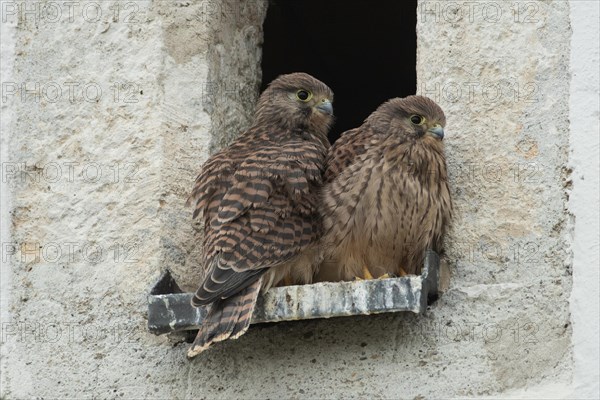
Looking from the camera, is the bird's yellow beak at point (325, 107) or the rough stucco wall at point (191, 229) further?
the bird's yellow beak at point (325, 107)

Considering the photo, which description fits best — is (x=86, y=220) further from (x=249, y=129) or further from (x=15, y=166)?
(x=249, y=129)

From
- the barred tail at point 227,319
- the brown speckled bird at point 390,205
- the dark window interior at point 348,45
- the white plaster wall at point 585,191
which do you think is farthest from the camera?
the dark window interior at point 348,45

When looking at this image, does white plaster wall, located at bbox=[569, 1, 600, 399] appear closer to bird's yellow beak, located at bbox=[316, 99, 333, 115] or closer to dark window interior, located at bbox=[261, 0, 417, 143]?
bird's yellow beak, located at bbox=[316, 99, 333, 115]

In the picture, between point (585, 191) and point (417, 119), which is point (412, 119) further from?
point (585, 191)

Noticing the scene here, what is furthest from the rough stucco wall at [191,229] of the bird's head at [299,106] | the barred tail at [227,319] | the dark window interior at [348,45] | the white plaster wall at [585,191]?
the dark window interior at [348,45]

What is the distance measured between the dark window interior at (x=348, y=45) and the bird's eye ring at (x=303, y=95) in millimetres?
1401

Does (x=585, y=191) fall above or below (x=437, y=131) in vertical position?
below

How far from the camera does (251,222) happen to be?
406 centimetres

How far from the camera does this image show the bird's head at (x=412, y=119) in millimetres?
4129

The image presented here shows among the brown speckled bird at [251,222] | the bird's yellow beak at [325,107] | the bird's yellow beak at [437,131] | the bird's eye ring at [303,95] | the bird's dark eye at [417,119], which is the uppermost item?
the bird's eye ring at [303,95]

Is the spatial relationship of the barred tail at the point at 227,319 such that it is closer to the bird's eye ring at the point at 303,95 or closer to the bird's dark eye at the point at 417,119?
the bird's dark eye at the point at 417,119

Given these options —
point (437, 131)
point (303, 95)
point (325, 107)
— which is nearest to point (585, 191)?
point (437, 131)

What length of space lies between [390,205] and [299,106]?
2.56ft

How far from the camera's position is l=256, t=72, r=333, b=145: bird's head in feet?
15.4
